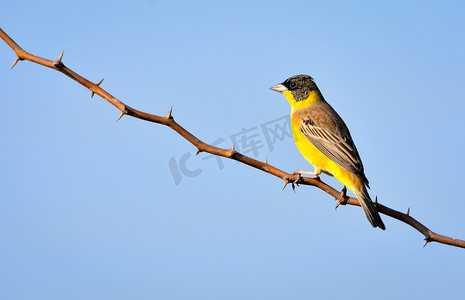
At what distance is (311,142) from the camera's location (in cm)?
723

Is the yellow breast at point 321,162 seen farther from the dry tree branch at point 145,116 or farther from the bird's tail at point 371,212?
the dry tree branch at point 145,116

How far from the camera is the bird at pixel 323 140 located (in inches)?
259

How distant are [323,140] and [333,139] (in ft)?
0.65

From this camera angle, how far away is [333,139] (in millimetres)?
7324

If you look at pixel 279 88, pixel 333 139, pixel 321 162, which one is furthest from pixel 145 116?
pixel 279 88

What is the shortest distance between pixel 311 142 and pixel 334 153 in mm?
445

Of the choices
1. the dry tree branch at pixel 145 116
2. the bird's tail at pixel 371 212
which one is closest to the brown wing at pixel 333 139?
the bird's tail at pixel 371 212

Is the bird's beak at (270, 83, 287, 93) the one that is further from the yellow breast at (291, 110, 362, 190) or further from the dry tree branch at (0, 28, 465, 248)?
the dry tree branch at (0, 28, 465, 248)

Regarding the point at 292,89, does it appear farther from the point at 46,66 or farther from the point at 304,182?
the point at 46,66

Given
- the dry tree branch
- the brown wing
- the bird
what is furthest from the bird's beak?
the dry tree branch

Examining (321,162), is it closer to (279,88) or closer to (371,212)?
(371,212)

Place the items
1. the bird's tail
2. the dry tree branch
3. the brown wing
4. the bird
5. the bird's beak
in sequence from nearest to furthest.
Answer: the dry tree branch < the bird's tail < the bird < the brown wing < the bird's beak

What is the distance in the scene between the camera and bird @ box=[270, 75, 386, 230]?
6.57 m

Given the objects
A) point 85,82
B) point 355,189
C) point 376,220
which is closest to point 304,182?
point 376,220
